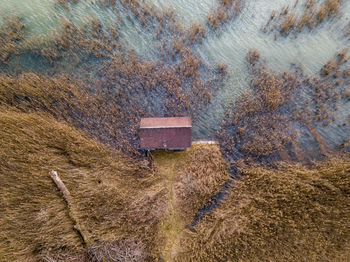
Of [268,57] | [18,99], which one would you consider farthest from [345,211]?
[18,99]

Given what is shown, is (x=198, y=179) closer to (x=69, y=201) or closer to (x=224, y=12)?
(x=69, y=201)

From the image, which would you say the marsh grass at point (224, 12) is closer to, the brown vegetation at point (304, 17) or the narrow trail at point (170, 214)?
the brown vegetation at point (304, 17)

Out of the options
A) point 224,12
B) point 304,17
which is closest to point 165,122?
point 224,12

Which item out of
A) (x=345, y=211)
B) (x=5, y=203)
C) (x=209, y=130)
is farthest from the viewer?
(x=209, y=130)

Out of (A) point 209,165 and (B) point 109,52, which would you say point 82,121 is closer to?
(B) point 109,52

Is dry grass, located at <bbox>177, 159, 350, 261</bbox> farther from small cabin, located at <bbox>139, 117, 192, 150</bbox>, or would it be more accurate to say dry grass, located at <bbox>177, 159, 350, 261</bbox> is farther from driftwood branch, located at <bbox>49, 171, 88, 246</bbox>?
driftwood branch, located at <bbox>49, 171, 88, 246</bbox>

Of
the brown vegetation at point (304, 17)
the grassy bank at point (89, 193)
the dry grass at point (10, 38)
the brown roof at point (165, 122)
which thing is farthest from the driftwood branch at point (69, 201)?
the brown vegetation at point (304, 17)

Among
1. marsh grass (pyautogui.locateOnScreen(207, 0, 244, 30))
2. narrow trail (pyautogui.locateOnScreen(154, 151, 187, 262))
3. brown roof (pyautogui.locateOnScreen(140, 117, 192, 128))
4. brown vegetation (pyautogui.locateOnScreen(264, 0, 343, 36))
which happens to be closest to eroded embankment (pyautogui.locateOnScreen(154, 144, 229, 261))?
narrow trail (pyautogui.locateOnScreen(154, 151, 187, 262))
